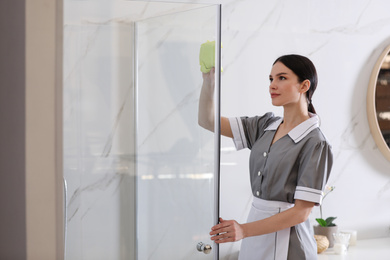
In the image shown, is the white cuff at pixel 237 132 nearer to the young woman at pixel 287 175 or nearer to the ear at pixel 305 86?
the young woman at pixel 287 175

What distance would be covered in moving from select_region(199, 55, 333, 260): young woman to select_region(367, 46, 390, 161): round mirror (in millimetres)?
770

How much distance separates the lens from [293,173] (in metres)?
1.52

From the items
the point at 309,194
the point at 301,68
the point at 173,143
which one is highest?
the point at 301,68

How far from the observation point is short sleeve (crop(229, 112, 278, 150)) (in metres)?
1.72

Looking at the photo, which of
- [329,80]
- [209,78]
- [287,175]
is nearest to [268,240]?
[287,175]

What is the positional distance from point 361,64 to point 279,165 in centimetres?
104

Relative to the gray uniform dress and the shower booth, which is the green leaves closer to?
the gray uniform dress

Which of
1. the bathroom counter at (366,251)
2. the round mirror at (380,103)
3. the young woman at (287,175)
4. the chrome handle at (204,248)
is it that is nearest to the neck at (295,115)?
the young woman at (287,175)

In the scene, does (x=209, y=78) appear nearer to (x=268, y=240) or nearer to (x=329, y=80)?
(x=268, y=240)

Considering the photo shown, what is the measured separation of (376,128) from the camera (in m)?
2.30

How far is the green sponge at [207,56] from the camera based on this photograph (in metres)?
1.31

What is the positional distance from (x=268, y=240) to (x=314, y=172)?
10.8 inches

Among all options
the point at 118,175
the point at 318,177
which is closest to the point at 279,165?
the point at 318,177

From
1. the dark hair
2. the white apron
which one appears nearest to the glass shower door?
the white apron
